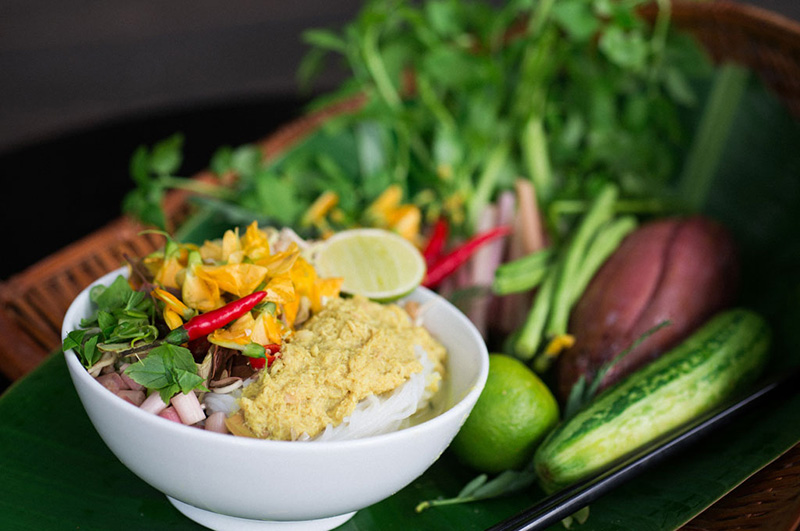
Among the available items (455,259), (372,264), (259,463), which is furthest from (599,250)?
(259,463)

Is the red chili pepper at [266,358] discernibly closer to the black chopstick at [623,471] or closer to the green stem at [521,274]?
the black chopstick at [623,471]

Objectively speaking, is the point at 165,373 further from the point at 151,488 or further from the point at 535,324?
the point at 535,324

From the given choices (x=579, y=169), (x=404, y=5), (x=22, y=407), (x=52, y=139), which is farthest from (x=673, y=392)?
(x=52, y=139)

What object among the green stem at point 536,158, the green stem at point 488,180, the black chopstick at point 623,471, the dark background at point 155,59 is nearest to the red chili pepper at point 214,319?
the black chopstick at point 623,471

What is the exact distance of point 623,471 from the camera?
3.91ft

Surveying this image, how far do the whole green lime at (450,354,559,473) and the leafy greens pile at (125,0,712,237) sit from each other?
2.32 ft

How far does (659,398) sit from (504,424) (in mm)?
312

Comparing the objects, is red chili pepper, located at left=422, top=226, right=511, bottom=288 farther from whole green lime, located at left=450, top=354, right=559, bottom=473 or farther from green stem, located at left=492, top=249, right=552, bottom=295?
whole green lime, located at left=450, top=354, right=559, bottom=473

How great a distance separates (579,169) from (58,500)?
1.60 m

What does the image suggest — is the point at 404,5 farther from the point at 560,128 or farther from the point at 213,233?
the point at 213,233

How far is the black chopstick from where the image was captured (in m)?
1.07

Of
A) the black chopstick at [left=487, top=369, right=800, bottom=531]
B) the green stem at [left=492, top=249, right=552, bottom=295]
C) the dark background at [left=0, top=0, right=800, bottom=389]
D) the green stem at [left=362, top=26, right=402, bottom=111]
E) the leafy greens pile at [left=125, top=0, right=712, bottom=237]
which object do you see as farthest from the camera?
the dark background at [left=0, top=0, right=800, bottom=389]

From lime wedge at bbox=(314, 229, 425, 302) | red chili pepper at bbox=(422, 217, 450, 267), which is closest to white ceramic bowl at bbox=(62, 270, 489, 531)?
lime wedge at bbox=(314, 229, 425, 302)

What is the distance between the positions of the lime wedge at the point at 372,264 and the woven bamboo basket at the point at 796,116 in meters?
0.40
